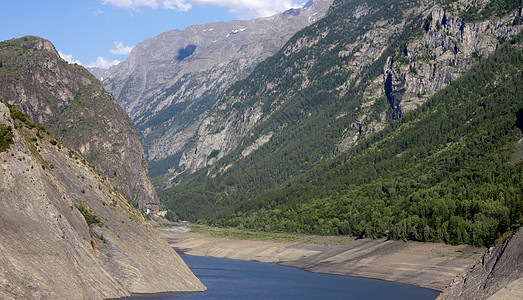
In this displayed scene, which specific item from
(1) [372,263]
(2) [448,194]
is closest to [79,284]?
(1) [372,263]

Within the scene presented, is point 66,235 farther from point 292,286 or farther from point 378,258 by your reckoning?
point 378,258

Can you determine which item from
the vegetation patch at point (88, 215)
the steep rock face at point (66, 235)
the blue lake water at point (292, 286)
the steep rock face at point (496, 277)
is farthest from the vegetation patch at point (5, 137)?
the steep rock face at point (496, 277)

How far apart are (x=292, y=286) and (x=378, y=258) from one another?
37.4m

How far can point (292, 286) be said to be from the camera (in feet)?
391

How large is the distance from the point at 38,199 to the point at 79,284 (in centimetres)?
826

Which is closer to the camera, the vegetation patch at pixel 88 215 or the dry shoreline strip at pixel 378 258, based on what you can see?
the vegetation patch at pixel 88 215

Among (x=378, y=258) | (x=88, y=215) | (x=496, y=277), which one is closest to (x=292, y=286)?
(x=378, y=258)

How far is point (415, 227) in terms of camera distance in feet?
516

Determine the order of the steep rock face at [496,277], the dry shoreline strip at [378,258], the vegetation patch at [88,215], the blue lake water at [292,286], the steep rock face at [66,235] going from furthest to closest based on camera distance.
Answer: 1. the dry shoreline strip at [378,258]
2. the blue lake water at [292,286]
3. the vegetation patch at [88,215]
4. the steep rock face at [496,277]
5. the steep rock face at [66,235]

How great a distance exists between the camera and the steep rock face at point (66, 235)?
4656 cm

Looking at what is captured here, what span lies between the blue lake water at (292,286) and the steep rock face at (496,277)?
→ 32.9 metres

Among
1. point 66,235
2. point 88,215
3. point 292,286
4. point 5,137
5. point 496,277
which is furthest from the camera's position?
point 292,286

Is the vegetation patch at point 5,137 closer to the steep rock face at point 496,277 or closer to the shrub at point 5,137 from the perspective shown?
the shrub at point 5,137

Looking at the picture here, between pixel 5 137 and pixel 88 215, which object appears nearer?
pixel 5 137
